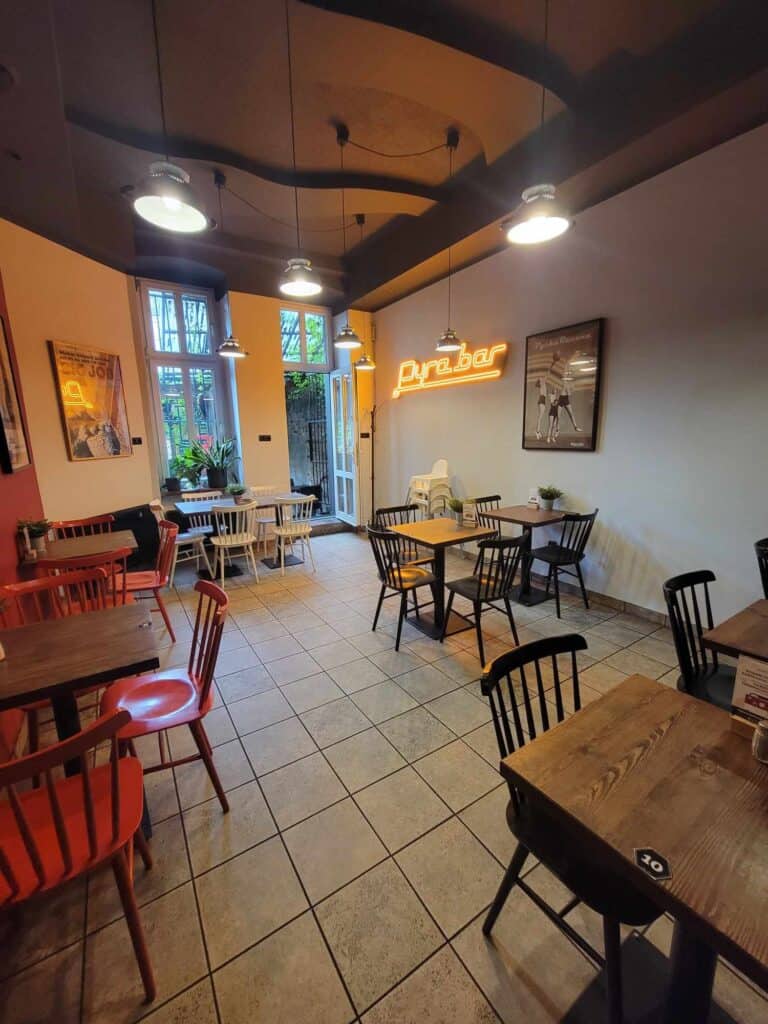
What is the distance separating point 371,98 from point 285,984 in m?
4.61

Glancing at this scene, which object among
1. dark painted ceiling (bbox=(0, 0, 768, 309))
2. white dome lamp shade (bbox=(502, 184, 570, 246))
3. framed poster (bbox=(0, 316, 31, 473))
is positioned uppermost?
dark painted ceiling (bbox=(0, 0, 768, 309))

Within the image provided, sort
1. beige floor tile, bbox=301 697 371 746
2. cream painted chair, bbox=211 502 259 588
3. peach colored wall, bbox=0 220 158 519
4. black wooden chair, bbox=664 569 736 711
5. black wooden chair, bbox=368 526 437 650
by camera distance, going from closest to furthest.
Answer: black wooden chair, bbox=664 569 736 711 → beige floor tile, bbox=301 697 371 746 → black wooden chair, bbox=368 526 437 650 → peach colored wall, bbox=0 220 158 519 → cream painted chair, bbox=211 502 259 588

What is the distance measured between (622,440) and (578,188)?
76.7 inches

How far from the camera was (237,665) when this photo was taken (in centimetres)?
294

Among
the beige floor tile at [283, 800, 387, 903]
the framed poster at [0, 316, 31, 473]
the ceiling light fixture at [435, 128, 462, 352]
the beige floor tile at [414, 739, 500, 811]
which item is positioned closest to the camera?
the beige floor tile at [283, 800, 387, 903]

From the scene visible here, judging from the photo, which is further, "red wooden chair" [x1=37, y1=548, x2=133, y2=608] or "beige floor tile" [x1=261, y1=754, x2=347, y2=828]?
"red wooden chair" [x1=37, y1=548, x2=133, y2=608]

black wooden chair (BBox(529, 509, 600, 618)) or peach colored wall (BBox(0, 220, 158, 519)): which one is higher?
peach colored wall (BBox(0, 220, 158, 519))

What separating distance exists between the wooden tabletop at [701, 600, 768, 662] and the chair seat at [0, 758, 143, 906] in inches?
80.8

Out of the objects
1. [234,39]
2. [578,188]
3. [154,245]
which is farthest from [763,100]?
[154,245]

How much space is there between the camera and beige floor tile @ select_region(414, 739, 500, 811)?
6.07ft

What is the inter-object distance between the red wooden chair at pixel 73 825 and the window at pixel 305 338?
18.9ft

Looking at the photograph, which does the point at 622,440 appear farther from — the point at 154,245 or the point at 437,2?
the point at 154,245

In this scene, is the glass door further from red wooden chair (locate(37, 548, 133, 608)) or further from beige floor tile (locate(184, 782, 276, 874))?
beige floor tile (locate(184, 782, 276, 874))

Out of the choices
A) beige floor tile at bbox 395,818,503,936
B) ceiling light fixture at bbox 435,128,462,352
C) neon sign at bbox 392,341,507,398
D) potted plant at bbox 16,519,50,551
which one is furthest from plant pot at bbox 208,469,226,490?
beige floor tile at bbox 395,818,503,936
